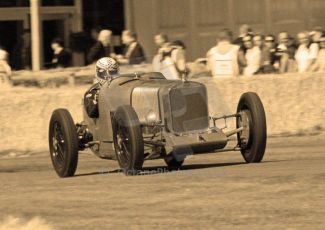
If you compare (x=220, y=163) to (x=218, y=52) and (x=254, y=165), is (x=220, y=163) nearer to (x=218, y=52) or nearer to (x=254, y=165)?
(x=254, y=165)

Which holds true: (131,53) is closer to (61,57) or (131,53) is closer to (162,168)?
(61,57)

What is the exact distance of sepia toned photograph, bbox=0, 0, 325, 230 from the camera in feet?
32.0

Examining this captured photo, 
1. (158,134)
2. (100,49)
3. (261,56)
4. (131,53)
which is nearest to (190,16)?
(100,49)

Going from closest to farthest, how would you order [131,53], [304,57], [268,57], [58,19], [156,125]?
[156,125]
[304,57]
[131,53]
[268,57]
[58,19]

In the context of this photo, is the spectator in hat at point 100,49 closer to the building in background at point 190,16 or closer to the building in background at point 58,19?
the building in background at point 58,19

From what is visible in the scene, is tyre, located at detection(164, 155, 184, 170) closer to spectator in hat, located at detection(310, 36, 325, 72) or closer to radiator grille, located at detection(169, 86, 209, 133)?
radiator grille, located at detection(169, 86, 209, 133)

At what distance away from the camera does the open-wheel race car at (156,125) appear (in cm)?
1241

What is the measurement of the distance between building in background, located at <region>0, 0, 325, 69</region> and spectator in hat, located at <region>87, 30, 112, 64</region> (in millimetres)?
4983

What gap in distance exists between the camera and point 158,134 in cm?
1267

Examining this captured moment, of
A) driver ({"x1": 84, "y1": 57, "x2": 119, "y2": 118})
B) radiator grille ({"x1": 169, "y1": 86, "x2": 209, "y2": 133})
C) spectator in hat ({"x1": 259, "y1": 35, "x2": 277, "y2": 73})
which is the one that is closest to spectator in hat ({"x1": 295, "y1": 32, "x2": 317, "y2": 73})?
spectator in hat ({"x1": 259, "y1": 35, "x2": 277, "y2": 73})

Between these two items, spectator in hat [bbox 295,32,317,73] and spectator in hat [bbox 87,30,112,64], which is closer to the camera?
spectator in hat [bbox 295,32,317,73]

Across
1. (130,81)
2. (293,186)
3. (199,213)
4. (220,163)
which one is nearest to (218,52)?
(220,163)

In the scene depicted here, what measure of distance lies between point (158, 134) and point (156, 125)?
13 centimetres

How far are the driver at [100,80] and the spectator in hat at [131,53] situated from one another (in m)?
5.68
